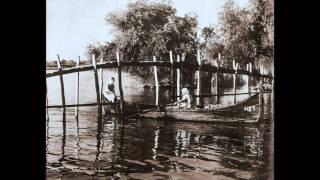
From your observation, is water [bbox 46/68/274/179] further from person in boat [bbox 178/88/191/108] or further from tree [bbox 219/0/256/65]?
tree [bbox 219/0/256/65]

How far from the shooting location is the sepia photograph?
237cm

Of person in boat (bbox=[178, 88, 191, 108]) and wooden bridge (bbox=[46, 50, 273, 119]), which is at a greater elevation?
wooden bridge (bbox=[46, 50, 273, 119])

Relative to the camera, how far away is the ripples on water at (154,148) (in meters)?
2.25

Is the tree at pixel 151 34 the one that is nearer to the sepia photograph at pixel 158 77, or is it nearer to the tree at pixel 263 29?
the sepia photograph at pixel 158 77

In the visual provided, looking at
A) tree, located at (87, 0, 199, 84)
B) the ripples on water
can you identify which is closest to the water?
the ripples on water

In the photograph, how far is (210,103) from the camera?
2.41 metres

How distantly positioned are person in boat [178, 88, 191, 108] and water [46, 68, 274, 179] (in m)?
0.09

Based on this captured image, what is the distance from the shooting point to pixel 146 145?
2.35 m

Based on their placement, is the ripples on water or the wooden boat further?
the wooden boat

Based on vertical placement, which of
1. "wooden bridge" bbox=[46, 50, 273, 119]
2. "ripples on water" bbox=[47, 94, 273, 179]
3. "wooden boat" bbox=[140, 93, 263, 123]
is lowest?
"ripples on water" bbox=[47, 94, 273, 179]

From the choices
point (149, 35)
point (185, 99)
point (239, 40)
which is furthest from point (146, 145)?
point (239, 40)
